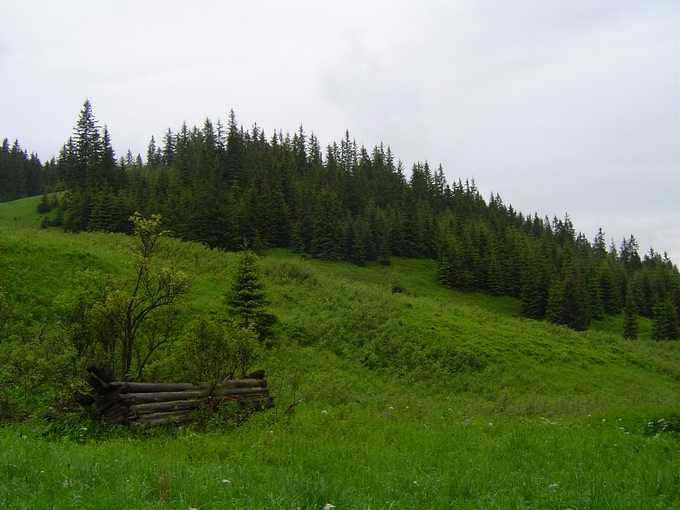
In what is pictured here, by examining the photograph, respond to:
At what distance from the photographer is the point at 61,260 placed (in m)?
22.9

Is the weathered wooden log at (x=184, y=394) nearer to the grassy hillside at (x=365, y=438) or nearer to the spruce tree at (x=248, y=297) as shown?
the grassy hillside at (x=365, y=438)

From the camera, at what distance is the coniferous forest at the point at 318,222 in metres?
66.5

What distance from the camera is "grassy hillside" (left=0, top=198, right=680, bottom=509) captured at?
5.01 m

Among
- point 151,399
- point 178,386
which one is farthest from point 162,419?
point 178,386

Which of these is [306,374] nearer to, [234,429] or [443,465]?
[234,429]

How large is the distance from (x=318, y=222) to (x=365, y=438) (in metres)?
69.2

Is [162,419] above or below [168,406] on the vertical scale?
below

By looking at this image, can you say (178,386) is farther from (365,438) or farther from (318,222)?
(318,222)

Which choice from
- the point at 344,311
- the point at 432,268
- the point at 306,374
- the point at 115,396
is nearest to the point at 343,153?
the point at 432,268

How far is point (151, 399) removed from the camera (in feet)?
31.6

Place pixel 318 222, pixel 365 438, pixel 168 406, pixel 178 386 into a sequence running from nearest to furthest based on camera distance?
1. pixel 365 438
2. pixel 168 406
3. pixel 178 386
4. pixel 318 222

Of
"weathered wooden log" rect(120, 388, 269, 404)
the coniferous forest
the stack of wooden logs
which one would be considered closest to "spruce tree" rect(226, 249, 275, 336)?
"weathered wooden log" rect(120, 388, 269, 404)

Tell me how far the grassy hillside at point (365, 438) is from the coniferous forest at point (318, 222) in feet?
113

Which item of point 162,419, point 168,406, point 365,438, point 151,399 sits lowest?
point 365,438
